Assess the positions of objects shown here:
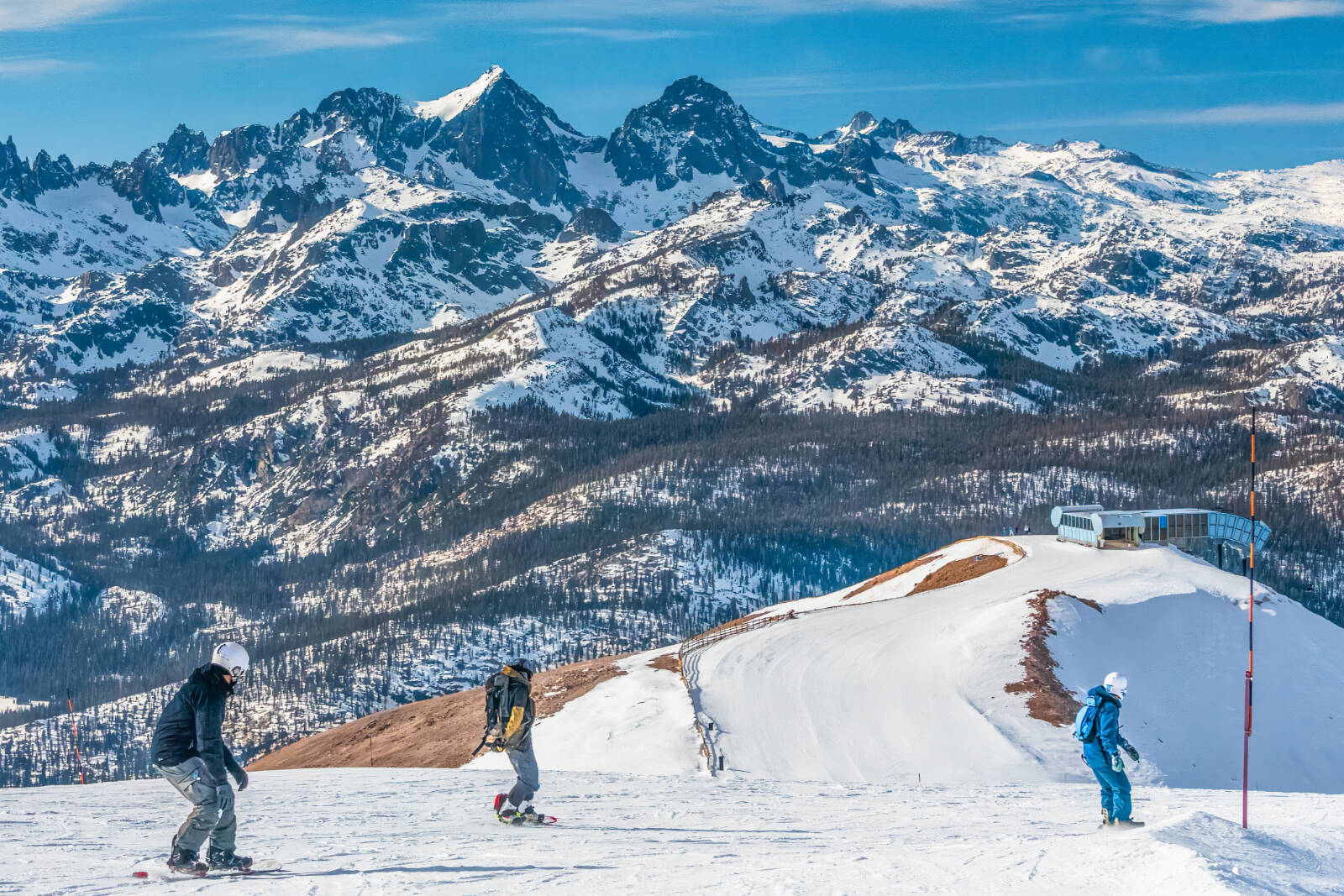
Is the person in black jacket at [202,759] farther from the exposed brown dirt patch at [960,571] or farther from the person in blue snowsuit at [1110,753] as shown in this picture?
the exposed brown dirt patch at [960,571]

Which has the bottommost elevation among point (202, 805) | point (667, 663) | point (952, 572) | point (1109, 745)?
point (202, 805)

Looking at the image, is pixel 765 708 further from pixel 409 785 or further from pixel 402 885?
pixel 402 885

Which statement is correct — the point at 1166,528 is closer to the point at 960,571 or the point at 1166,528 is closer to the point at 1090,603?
the point at 960,571

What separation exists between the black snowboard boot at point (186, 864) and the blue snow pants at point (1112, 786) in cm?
1952

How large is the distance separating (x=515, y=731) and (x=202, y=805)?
326 inches

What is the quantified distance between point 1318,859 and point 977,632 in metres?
47.9

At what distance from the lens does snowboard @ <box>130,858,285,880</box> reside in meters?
24.8

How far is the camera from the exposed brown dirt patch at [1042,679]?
2466 inches

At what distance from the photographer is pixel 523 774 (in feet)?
104

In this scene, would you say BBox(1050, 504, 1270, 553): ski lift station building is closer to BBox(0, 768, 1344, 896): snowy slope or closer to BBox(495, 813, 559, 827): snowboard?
BBox(0, 768, 1344, 896): snowy slope

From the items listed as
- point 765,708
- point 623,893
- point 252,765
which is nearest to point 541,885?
point 623,893

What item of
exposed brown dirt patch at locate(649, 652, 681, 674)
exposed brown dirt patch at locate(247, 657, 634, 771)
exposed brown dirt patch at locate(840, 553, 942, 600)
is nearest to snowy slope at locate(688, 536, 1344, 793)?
exposed brown dirt patch at locate(649, 652, 681, 674)

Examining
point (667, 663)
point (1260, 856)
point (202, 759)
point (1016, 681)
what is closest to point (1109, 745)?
point (1260, 856)

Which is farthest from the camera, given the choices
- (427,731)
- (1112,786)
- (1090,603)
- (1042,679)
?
(1090,603)
